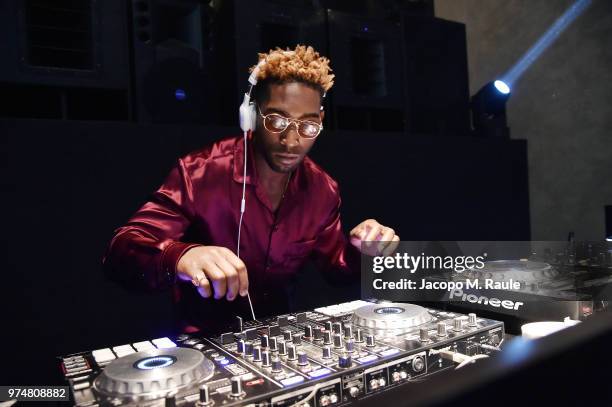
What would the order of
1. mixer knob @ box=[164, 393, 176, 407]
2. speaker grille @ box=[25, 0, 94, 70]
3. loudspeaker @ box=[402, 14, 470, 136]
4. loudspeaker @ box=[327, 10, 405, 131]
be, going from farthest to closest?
loudspeaker @ box=[402, 14, 470, 136], loudspeaker @ box=[327, 10, 405, 131], speaker grille @ box=[25, 0, 94, 70], mixer knob @ box=[164, 393, 176, 407]

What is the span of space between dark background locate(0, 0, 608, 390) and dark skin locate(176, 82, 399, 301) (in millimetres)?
557

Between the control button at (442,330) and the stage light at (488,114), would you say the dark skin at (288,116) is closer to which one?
the control button at (442,330)

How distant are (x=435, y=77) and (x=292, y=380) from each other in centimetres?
238

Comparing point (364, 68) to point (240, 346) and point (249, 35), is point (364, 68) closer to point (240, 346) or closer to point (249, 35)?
point (249, 35)

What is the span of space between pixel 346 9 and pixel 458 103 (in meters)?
0.90

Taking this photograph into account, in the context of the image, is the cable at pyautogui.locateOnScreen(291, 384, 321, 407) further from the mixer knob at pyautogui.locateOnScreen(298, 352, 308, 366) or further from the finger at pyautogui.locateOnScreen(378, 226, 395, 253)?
the finger at pyautogui.locateOnScreen(378, 226, 395, 253)

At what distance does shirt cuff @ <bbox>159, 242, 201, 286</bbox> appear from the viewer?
97 centimetres

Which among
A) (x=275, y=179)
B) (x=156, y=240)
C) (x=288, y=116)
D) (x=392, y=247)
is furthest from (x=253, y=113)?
(x=392, y=247)

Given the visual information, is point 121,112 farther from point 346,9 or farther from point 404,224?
point 404,224

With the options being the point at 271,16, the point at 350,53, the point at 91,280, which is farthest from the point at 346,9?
the point at 91,280

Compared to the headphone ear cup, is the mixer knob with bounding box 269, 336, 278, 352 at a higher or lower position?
lower

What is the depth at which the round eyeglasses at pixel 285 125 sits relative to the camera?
1.34 m

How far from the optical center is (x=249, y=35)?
199cm

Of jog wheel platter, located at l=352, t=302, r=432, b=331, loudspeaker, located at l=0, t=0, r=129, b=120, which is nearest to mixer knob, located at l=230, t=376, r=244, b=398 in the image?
jog wheel platter, located at l=352, t=302, r=432, b=331
